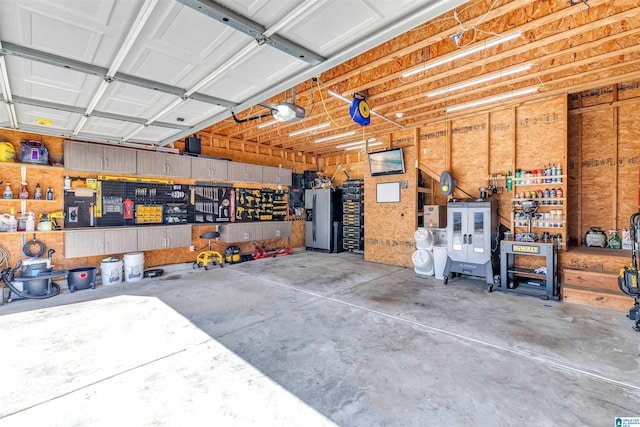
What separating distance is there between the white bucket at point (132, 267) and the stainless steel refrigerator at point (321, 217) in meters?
5.18

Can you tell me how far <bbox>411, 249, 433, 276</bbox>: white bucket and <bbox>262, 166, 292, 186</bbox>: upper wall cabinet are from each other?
4.65m

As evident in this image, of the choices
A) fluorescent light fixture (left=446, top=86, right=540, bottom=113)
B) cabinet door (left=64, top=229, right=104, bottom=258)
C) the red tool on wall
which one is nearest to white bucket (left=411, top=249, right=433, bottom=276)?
fluorescent light fixture (left=446, top=86, right=540, bottom=113)

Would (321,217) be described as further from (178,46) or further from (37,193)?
(178,46)

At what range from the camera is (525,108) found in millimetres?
5488

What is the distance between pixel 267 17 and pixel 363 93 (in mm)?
3857

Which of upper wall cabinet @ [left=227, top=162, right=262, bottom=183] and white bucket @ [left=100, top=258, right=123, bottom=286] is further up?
upper wall cabinet @ [left=227, top=162, right=262, bottom=183]

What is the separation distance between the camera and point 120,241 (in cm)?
562

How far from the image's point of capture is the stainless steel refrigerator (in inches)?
360

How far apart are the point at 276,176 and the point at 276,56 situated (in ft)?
21.1

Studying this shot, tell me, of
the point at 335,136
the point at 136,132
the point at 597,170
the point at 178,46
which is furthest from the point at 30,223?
the point at 597,170

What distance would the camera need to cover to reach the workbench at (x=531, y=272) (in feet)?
15.1

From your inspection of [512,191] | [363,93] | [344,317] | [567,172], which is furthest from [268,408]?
[567,172]

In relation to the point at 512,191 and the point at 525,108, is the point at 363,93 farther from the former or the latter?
the point at 512,191

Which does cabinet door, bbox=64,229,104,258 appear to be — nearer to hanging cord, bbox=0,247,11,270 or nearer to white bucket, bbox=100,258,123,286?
white bucket, bbox=100,258,123,286
